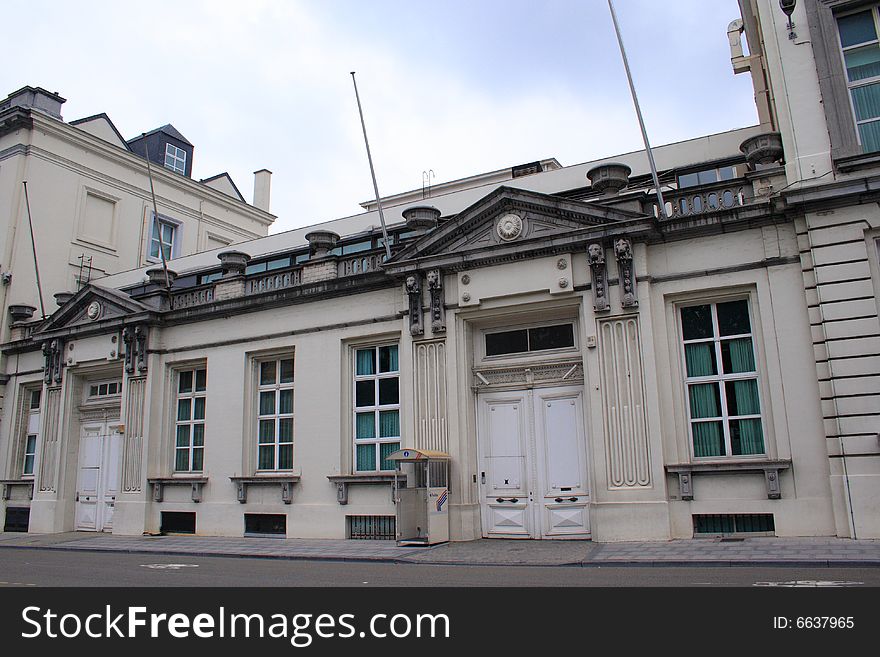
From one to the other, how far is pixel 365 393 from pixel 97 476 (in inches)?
371

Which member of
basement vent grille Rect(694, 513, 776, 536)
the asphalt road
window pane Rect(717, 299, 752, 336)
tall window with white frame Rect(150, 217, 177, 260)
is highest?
tall window with white frame Rect(150, 217, 177, 260)

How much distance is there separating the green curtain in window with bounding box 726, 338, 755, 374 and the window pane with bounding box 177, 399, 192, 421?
13.7m

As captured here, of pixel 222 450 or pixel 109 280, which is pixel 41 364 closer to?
pixel 109 280

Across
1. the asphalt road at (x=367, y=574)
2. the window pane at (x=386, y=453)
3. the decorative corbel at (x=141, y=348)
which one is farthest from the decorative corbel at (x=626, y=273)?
the decorative corbel at (x=141, y=348)

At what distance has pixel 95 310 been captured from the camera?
21781mm

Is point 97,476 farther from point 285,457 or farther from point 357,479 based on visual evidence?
point 357,479

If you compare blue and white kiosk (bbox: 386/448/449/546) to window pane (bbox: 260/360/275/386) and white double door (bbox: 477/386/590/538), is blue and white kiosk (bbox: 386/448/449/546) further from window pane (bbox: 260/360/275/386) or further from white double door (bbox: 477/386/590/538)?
window pane (bbox: 260/360/275/386)

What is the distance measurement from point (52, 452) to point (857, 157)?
70.8 feet

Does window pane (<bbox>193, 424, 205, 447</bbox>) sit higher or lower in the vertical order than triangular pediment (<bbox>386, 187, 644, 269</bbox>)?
lower

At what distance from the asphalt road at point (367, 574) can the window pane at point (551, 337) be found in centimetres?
543

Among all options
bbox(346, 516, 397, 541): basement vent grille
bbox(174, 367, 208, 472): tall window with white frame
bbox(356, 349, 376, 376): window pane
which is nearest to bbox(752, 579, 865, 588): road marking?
bbox(346, 516, 397, 541): basement vent grille

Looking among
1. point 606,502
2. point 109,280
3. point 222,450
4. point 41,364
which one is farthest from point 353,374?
point 109,280

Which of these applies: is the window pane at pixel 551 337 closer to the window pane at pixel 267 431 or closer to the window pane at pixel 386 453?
the window pane at pixel 386 453

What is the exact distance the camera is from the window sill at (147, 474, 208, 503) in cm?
1877
